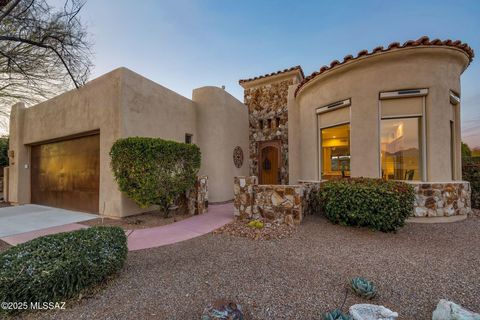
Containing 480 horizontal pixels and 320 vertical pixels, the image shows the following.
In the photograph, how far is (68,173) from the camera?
26.2ft

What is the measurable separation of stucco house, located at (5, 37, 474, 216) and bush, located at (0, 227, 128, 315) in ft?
12.7

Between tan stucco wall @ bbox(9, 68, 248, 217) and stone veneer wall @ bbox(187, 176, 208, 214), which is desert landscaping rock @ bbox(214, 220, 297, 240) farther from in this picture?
tan stucco wall @ bbox(9, 68, 248, 217)

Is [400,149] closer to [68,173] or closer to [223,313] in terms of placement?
[223,313]

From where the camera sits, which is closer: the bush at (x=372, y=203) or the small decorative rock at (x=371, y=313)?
the small decorative rock at (x=371, y=313)

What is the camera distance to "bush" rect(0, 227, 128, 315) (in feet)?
6.86

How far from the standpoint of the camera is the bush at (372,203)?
441 centimetres

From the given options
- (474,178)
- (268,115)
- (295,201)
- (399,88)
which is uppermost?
(268,115)

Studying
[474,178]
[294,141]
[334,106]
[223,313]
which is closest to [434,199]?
[474,178]

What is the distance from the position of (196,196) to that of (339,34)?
921 centimetres

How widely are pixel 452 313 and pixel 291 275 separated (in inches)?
63.4

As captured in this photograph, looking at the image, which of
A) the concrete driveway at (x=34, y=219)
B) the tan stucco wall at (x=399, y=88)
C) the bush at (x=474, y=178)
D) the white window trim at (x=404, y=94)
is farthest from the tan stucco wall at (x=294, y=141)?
the concrete driveway at (x=34, y=219)

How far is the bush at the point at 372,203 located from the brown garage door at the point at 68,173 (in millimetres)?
7454

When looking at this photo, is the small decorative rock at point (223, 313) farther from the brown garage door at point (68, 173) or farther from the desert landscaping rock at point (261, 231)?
the brown garage door at point (68, 173)

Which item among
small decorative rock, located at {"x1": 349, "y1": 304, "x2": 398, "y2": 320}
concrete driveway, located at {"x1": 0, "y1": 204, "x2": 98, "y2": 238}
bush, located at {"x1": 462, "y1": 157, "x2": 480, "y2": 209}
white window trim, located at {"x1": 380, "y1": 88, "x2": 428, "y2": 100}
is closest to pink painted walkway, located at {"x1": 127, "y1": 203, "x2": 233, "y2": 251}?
concrete driveway, located at {"x1": 0, "y1": 204, "x2": 98, "y2": 238}
